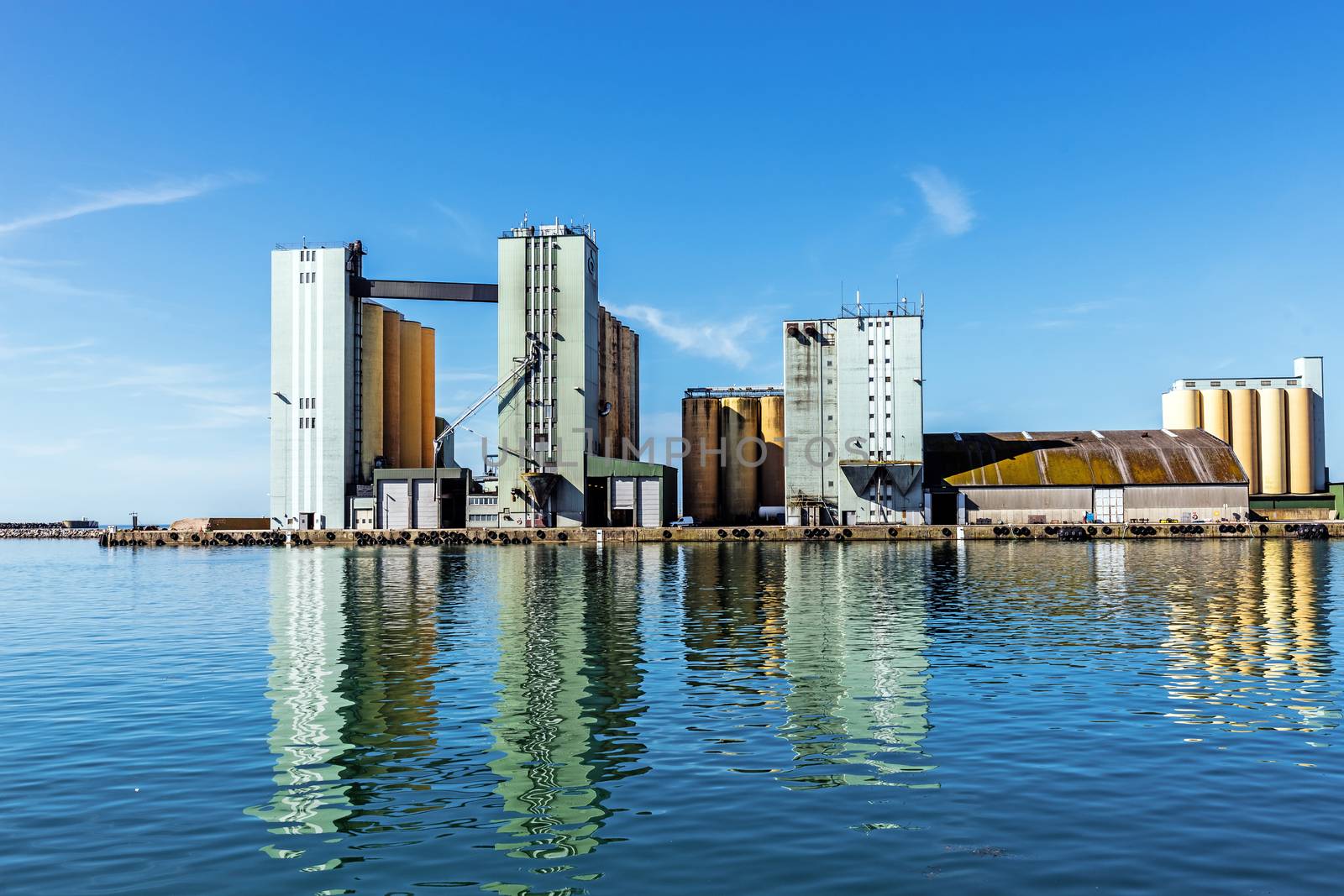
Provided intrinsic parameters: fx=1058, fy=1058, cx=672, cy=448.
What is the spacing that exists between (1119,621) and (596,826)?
83.5 feet

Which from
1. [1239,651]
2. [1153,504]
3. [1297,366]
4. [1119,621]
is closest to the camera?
[1239,651]

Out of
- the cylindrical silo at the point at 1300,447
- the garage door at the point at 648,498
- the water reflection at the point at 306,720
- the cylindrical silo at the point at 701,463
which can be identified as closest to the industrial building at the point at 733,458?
the cylindrical silo at the point at 701,463

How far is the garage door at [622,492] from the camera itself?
343ft

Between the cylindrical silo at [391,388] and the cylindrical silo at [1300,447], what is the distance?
10885 centimetres

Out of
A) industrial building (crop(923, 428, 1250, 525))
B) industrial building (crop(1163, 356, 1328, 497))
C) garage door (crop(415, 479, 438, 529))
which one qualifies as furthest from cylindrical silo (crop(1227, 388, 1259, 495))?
garage door (crop(415, 479, 438, 529))

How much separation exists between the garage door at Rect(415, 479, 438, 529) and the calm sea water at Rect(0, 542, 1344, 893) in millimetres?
67691

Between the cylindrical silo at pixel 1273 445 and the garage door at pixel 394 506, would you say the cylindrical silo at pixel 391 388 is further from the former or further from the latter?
the cylindrical silo at pixel 1273 445

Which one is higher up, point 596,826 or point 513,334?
point 513,334

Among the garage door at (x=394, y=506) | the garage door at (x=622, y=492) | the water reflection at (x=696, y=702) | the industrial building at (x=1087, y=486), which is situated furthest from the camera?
the garage door at (x=394, y=506)

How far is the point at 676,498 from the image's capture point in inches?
4724

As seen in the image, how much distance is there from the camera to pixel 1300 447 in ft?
434

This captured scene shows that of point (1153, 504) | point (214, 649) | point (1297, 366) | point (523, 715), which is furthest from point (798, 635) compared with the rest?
point (1297, 366)

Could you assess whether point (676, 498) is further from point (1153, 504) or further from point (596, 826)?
point (596, 826)

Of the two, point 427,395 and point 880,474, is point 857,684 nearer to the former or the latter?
point 880,474
